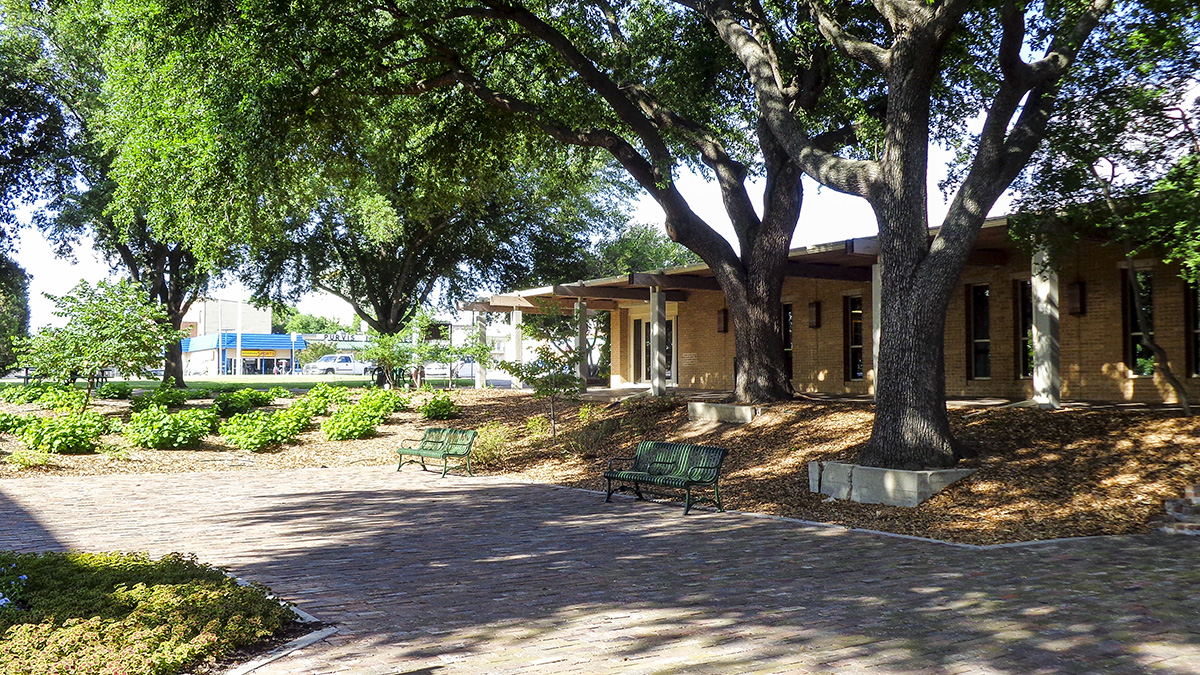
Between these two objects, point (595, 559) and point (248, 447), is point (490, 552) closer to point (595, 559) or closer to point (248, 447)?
point (595, 559)

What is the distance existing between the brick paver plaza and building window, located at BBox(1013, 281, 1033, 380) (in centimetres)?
1094

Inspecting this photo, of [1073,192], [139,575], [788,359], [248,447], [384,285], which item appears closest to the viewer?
[139,575]

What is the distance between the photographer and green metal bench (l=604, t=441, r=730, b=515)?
1109 centimetres

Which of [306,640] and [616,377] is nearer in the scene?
[306,640]

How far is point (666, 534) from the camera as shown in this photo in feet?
30.5

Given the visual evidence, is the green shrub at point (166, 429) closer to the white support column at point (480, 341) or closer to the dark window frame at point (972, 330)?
the white support column at point (480, 341)

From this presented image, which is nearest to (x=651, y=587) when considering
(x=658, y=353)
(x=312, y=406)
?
(x=658, y=353)

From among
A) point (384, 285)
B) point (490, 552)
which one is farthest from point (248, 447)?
point (384, 285)

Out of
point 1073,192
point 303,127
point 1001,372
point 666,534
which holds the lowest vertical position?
point 666,534

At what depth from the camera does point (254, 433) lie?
17.9m

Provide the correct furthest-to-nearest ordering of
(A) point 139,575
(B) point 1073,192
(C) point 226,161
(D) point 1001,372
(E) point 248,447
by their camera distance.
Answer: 1. (D) point 1001,372
2. (E) point 248,447
3. (C) point 226,161
4. (B) point 1073,192
5. (A) point 139,575

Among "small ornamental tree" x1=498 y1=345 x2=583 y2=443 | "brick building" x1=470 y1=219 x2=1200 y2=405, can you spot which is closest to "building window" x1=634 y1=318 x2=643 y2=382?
"brick building" x1=470 y1=219 x2=1200 y2=405

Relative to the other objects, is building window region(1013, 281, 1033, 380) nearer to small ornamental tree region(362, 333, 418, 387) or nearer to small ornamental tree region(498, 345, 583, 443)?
small ornamental tree region(498, 345, 583, 443)

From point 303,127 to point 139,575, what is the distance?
35.1 ft
